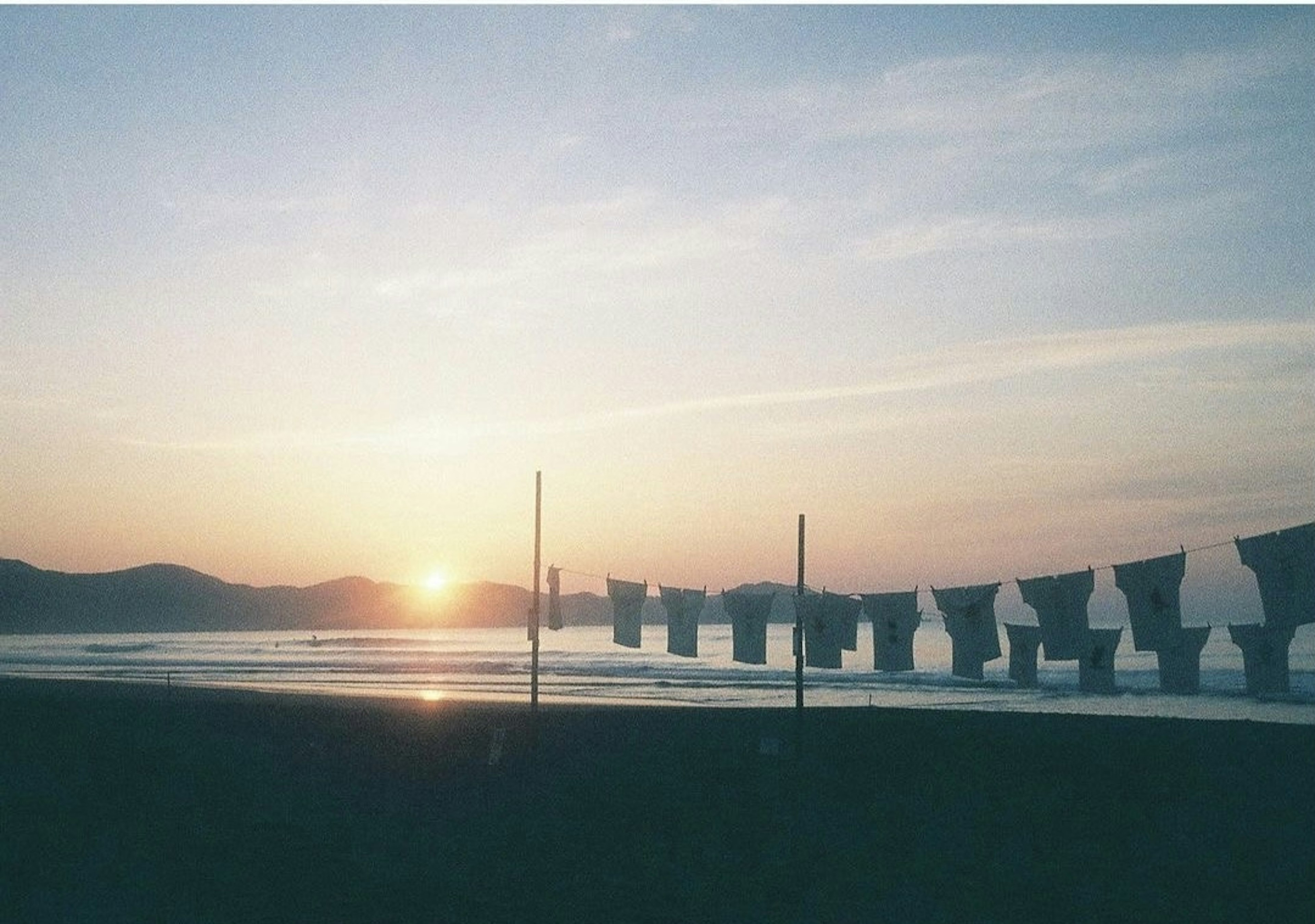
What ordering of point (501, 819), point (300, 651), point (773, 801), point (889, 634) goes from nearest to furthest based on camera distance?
point (501, 819) → point (773, 801) → point (889, 634) → point (300, 651)

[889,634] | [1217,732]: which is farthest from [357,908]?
[1217,732]

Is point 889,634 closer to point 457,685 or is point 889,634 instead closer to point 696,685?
point 696,685

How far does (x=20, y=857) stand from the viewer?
13.2m

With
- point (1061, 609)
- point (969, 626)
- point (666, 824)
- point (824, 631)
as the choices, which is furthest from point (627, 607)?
point (666, 824)

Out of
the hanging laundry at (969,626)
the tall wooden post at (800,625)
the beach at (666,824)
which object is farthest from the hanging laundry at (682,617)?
the tall wooden post at (800,625)

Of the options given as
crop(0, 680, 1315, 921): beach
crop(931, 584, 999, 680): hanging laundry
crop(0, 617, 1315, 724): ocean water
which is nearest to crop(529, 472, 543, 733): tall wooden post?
crop(0, 680, 1315, 921): beach

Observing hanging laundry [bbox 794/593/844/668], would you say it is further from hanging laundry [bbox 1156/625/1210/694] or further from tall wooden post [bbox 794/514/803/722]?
hanging laundry [bbox 1156/625/1210/694]

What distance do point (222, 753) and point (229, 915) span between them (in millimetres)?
13790

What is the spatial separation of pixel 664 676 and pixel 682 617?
113 ft

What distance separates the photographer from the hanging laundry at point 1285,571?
17375mm

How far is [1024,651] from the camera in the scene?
Answer: 81.2ft

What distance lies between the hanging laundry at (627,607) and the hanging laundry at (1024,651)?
872 centimetres

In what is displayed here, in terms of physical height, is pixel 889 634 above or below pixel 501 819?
above

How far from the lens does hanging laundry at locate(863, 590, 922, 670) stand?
2505 cm
